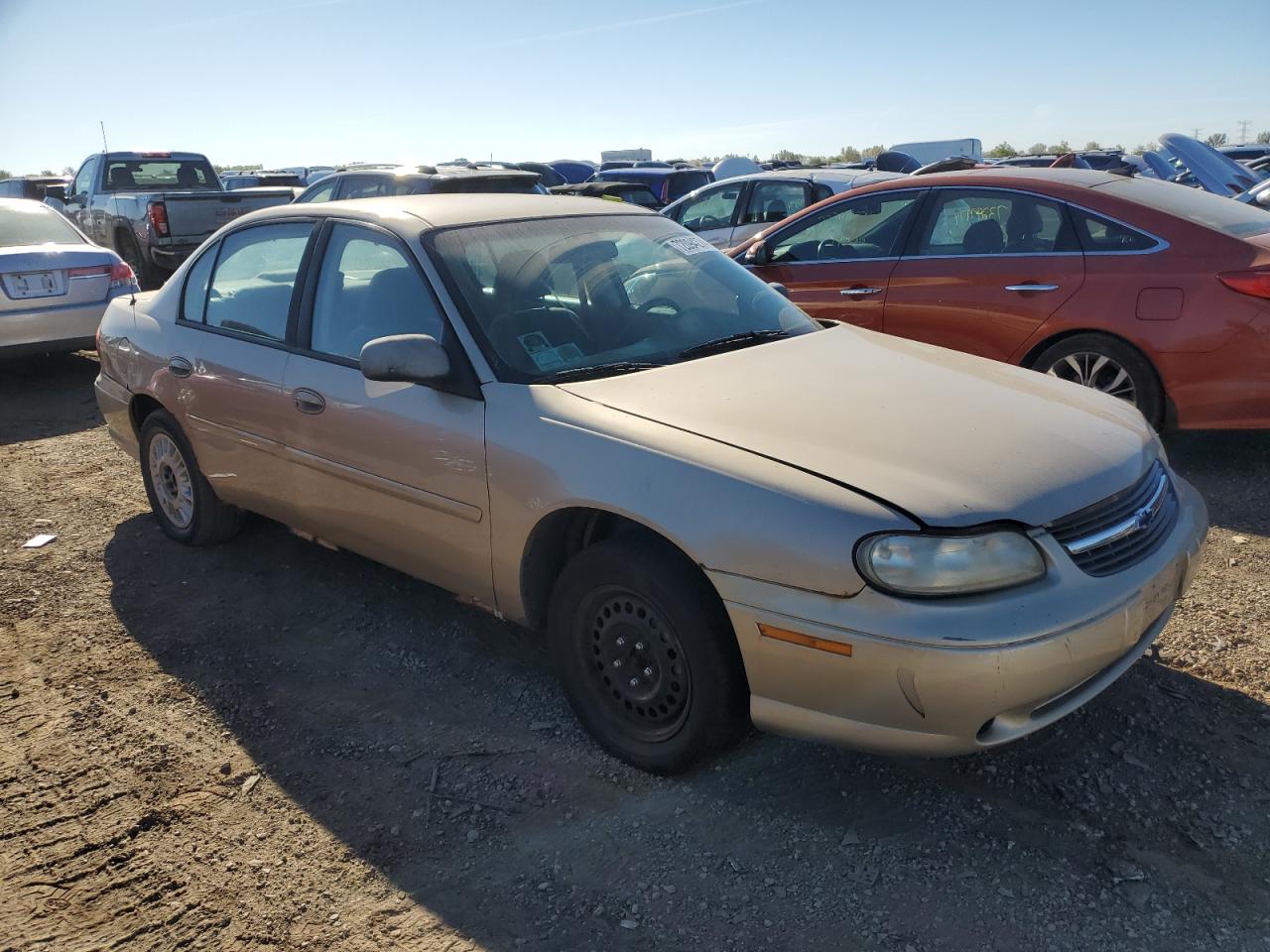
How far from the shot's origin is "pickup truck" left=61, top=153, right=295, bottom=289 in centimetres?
1230

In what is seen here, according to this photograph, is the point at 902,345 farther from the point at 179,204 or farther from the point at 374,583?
the point at 179,204

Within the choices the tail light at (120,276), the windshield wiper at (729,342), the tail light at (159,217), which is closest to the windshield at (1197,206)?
the windshield wiper at (729,342)

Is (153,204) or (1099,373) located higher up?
(153,204)

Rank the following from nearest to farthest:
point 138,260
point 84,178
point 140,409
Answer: point 140,409
point 138,260
point 84,178

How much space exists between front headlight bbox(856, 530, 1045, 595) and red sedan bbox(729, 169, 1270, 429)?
3.34m

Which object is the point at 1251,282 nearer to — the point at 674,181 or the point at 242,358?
the point at 242,358

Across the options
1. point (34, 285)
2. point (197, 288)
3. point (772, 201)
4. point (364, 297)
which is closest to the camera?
point (364, 297)

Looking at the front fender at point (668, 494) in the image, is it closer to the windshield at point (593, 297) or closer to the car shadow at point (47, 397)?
the windshield at point (593, 297)

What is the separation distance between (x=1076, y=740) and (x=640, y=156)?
5297 cm

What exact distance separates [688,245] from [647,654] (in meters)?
1.90

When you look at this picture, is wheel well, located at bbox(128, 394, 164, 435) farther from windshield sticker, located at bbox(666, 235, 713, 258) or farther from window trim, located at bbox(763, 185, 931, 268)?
window trim, located at bbox(763, 185, 931, 268)

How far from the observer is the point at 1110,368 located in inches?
216

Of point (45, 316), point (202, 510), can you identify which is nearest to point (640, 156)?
point (45, 316)

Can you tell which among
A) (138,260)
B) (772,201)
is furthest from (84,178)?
(772,201)
